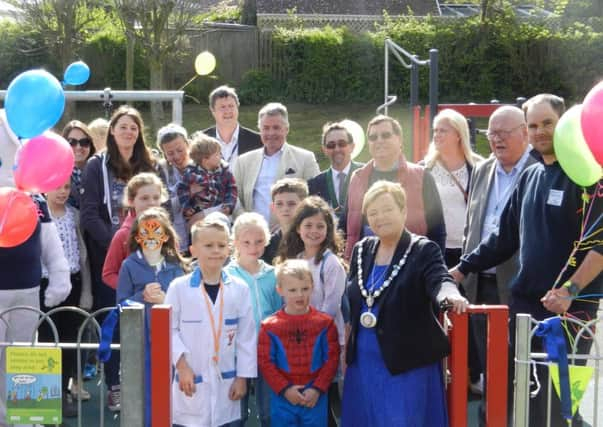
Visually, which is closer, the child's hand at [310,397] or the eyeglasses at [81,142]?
the child's hand at [310,397]

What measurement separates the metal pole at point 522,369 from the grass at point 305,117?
598 inches

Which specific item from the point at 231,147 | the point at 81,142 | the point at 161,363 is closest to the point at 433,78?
the point at 231,147

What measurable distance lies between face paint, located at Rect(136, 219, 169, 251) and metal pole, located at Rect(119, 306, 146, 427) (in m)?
1.22

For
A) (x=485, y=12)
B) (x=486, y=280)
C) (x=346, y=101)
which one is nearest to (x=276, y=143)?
(x=486, y=280)

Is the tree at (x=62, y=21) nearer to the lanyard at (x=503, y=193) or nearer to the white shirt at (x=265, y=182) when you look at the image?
the white shirt at (x=265, y=182)

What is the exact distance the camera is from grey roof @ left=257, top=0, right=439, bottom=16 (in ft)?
110

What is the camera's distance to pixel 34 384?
156 inches

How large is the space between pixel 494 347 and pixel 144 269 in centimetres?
212

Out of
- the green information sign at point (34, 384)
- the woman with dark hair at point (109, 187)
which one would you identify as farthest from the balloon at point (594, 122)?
the woman with dark hair at point (109, 187)

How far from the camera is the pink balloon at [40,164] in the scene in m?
4.57

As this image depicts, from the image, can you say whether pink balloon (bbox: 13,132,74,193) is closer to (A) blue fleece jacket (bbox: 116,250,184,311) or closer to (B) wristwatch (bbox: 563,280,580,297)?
(A) blue fleece jacket (bbox: 116,250,184,311)

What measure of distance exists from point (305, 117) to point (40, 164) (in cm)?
1768

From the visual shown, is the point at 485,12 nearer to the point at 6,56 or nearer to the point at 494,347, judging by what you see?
the point at 6,56

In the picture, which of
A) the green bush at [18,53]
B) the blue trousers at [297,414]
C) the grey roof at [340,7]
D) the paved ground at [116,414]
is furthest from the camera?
the grey roof at [340,7]
